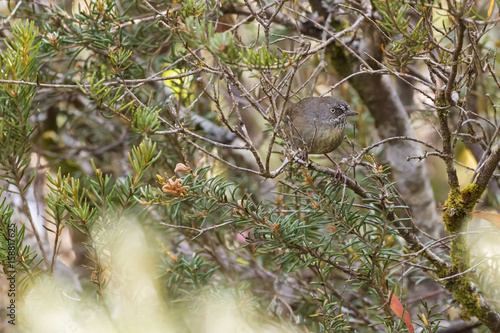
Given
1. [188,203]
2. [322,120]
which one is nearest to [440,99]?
[188,203]

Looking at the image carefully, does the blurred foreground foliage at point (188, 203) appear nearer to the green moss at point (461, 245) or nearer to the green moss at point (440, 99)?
the green moss at point (461, 245)

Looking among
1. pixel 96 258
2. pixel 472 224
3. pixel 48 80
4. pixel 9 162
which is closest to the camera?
pixel 96 258

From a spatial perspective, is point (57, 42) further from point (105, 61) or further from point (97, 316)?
point (97, 316)

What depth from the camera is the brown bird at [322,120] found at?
10.1 ft

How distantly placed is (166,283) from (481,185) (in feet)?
5.70

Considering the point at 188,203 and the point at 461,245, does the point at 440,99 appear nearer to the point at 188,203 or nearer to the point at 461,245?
the point at 461,245

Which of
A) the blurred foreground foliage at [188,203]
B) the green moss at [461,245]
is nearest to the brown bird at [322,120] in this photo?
the blurred foreground foliage at [188,203]

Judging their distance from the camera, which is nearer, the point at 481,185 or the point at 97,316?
the point at 481,185

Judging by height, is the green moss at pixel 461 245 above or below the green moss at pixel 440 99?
below

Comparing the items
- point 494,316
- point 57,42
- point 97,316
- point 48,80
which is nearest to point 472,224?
point 494,316

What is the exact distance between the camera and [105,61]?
2.77 metres

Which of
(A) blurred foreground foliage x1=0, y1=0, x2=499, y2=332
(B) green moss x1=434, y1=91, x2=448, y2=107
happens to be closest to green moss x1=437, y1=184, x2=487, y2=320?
(A) blurred foreground foliage x1=0, y1=0, x2=499, y2=332

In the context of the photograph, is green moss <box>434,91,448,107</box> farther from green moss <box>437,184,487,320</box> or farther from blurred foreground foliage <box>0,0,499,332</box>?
green moss <box>437,184,487,320</box>

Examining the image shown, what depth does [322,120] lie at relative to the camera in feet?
10.3
